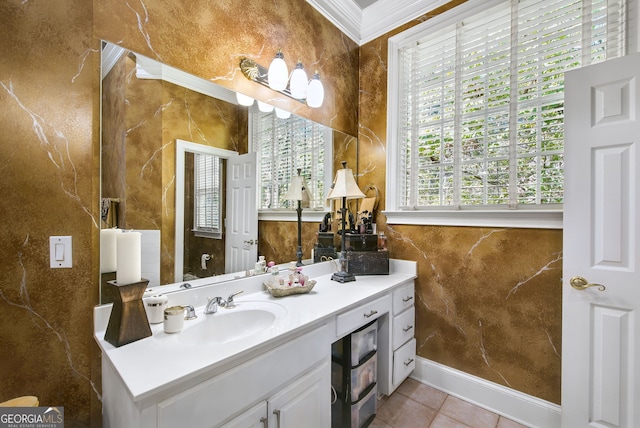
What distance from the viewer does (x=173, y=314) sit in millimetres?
1082

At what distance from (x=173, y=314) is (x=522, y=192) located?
6.47 ft

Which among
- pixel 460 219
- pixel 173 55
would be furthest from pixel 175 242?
pixel 460 219

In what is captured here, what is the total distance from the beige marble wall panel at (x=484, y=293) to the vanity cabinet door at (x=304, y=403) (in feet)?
3.67

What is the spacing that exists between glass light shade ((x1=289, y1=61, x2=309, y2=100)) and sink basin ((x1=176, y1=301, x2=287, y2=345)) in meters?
1.34

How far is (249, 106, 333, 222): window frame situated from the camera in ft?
5.44

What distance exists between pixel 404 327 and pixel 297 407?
106 cm

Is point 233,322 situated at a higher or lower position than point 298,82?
lower

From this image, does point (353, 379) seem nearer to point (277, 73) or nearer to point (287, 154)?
point (287, 154)

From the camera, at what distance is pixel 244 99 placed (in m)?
1.61

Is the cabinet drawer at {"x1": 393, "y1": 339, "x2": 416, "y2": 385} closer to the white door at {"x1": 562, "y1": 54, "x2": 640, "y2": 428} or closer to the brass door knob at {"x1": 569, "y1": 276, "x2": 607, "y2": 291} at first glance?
the white door at {"x1": 562, "y1": 54, "x2": 640, "y2": 428}

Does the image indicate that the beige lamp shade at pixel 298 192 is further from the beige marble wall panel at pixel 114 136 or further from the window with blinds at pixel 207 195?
the beige marble wall panel at pixel 114 136

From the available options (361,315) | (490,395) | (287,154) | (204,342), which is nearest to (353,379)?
(361,315)

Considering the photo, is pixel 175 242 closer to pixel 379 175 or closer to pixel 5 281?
pixel 5 281

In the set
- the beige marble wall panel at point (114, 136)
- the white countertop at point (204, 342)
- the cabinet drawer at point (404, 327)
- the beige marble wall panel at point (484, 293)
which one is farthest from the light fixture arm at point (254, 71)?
the cabinet drawer at point (404, 327)
